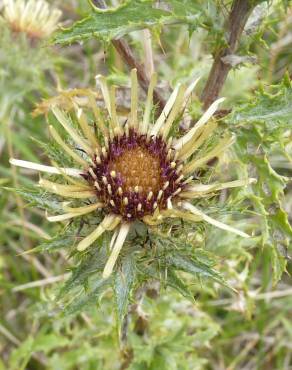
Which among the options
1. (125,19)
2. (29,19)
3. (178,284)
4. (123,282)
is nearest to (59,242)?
(123,282)

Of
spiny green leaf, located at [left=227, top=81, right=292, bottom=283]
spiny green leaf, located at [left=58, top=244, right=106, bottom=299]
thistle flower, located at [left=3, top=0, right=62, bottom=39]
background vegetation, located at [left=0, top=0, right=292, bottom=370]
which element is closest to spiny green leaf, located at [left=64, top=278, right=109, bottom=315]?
background vegetation, located at [left=0, top=0, right=292, bottom=370]

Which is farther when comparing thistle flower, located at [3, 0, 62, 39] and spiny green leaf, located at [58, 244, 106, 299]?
thistle flower, located at [3, 0, 62, 39]

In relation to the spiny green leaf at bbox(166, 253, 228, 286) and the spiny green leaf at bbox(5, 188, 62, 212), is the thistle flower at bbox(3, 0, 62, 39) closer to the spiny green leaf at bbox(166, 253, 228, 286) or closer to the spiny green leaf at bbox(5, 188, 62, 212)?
the spiny green leaf at bbox(5, 188, 62, 212)

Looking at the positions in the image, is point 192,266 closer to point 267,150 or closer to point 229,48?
point 267,150

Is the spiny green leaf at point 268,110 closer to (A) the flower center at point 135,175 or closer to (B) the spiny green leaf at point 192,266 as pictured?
(A) the flower center at point 135,175

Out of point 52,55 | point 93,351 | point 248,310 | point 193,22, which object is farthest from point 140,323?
point 52,55

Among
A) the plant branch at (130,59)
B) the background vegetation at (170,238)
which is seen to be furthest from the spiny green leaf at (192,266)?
the plant branch at (130,59)

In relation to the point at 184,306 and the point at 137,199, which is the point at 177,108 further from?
the point at 184,306
